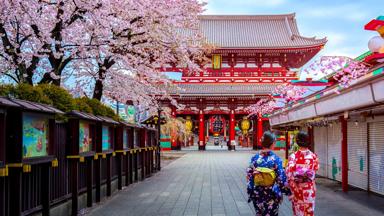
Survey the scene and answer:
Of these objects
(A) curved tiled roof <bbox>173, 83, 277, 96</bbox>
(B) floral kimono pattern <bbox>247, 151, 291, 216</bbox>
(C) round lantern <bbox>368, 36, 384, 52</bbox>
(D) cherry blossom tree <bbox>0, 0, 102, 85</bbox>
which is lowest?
(B) floral kimono pattern <bbox>247, 151, 291, 216</bbox>

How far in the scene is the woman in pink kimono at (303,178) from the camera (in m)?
6.84

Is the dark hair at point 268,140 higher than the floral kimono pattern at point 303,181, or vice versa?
the dark hair at point 268,140

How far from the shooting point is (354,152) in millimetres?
14977

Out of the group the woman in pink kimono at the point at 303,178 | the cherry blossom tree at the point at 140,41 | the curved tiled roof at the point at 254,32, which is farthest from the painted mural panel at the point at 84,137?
the curved tiled roof at the point at 254,32

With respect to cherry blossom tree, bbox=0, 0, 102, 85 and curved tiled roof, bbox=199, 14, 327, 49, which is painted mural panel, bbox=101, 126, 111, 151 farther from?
curved tiled roof, bbox=199, 14, 327, 49

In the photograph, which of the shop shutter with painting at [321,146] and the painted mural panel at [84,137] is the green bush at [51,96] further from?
the shop shutter with painting at [321,146]

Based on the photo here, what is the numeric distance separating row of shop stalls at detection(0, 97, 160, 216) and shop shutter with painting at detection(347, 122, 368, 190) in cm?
669

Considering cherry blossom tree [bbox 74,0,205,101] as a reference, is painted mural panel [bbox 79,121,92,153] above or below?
below

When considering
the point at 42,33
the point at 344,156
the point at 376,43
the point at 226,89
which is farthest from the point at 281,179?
the point at 226,89

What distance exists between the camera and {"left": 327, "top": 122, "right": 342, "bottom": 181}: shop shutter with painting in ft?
53.3

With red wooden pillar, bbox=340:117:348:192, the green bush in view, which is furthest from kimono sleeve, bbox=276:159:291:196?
red wooden pillar, bbox=340:117:348:192

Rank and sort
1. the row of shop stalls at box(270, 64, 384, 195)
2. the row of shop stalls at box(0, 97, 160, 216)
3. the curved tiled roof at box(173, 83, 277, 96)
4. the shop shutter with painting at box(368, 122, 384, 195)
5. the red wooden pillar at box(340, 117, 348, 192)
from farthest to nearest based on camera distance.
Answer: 1. the curved tiled roof at box(173, 83, 277, 96)
2. the red wooden pillar at box(340, 117, 348, 192)
3. the shop shutter with painting at box(368, 122, 384, 195)
4. the row of shop stalls at box(270, 64, 384, 195)
5. the row of shop stalls at box(0, 97, 160, 216)

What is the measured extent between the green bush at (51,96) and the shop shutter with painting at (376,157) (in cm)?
709

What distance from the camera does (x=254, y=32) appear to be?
49.5 m
